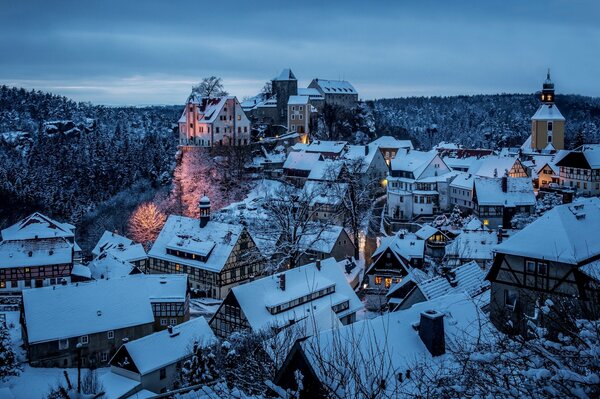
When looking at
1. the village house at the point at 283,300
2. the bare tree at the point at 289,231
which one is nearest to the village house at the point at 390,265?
the village house at the point at 283,300

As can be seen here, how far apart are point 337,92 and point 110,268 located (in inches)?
2269

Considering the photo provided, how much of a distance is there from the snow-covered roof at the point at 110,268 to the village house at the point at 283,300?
43.8 ft

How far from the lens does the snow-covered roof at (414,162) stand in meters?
51.6

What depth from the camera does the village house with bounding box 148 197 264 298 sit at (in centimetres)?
3756

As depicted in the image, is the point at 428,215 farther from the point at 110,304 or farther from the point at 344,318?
the point at 110,304

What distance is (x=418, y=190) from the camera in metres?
50.5

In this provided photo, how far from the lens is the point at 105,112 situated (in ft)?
536

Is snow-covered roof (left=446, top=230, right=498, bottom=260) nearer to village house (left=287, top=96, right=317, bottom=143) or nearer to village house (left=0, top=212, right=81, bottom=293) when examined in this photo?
village house (left=0, top=212, right=81, bottom=293)

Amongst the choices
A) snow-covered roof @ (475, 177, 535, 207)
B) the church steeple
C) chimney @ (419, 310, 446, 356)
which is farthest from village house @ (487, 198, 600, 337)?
the church steeple

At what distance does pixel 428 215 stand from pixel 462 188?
3.72m

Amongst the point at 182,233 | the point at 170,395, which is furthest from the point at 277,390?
the point at 182,233

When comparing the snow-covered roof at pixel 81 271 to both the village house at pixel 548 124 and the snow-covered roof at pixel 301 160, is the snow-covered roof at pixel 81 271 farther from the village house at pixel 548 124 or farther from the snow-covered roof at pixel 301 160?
the village house at pixel 548 124

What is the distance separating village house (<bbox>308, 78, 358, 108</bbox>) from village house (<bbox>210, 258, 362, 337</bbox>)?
60.7 metres

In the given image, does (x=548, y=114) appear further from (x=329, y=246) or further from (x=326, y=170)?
(x=329, y=246)
